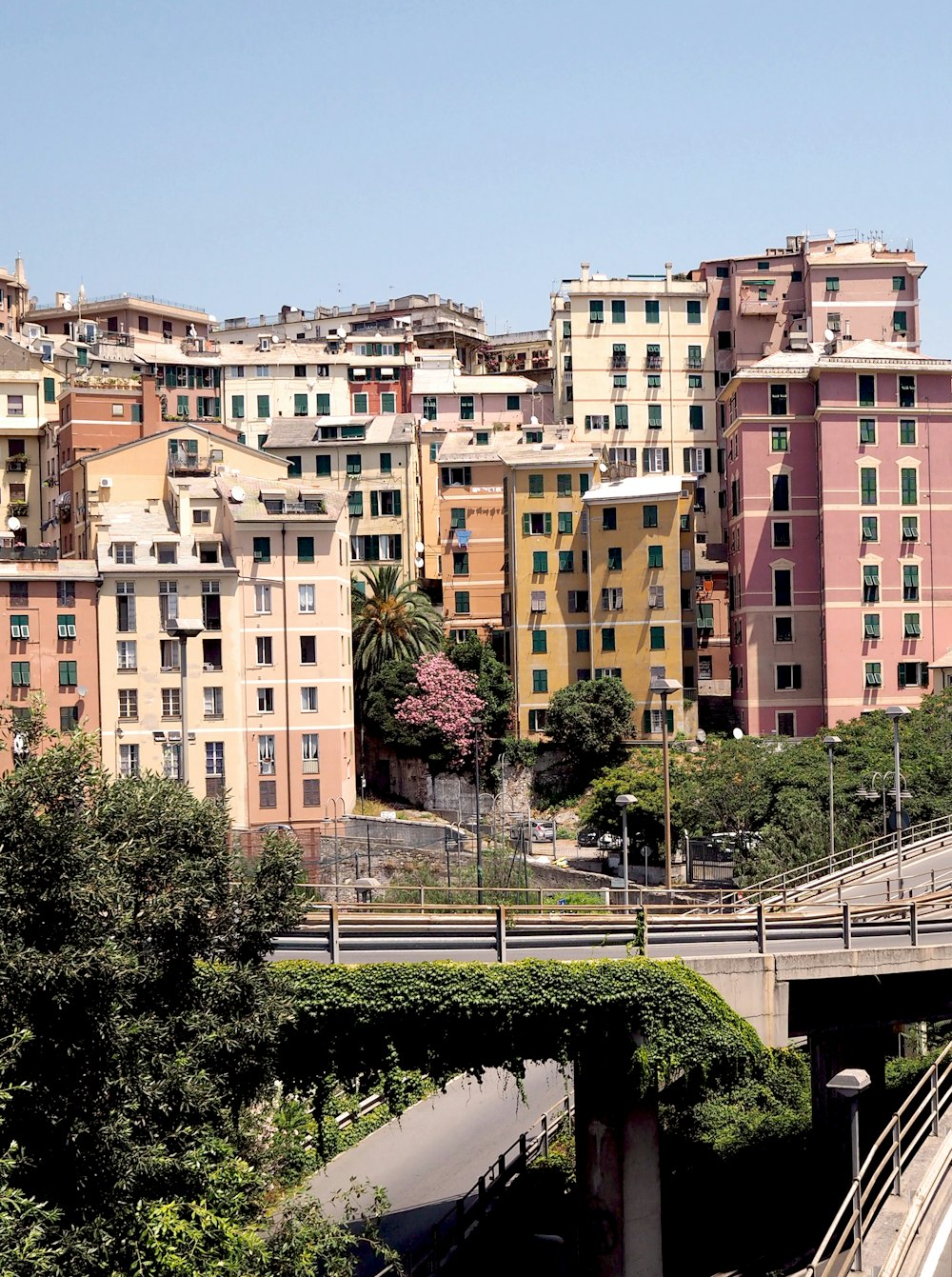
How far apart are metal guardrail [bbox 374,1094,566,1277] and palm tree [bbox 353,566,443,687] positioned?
37578 millimetres

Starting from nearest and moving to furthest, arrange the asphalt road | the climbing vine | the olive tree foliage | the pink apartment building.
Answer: the olive tree foliage < the climbing vine < the asphalt road < the pink apartment building

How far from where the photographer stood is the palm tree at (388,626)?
270 ft

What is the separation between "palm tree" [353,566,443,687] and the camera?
270 feet

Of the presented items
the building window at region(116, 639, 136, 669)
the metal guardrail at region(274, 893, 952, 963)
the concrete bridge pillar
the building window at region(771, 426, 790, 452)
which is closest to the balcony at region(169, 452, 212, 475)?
the building window at region(116, 639, 136, 669)

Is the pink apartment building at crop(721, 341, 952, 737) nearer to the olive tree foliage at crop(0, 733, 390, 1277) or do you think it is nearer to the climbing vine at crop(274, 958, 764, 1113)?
the climbing vine at crop(274, 958, 764, 1113)

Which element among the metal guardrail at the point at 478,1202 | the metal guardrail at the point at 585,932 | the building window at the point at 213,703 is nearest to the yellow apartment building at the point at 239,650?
the building window at the point at 213,703

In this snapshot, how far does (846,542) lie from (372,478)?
26.9 metres

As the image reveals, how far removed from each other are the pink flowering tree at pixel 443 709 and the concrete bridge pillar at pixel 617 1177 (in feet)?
162

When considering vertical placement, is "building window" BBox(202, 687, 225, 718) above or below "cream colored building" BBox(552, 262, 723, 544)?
below

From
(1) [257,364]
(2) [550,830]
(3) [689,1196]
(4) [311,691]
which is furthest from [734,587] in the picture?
(3) [689,1196]

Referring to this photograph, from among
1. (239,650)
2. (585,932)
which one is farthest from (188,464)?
(585,932)

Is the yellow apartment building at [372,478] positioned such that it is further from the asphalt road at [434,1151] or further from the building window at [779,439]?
the asphalt road at [434,1151]

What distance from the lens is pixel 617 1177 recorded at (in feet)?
97.3

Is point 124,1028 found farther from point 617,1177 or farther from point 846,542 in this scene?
point 846,542
